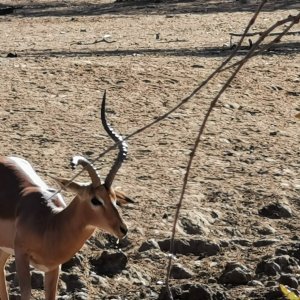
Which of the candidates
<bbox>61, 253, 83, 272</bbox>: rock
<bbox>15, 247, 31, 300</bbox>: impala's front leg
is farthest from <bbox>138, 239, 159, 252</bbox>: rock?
<bbox>15, 247, 31, 300</bbox>: impala's front leg

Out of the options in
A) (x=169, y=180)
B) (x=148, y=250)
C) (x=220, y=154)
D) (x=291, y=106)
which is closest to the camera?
(x=148, y=250)

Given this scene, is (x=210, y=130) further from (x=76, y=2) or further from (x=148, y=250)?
(x=76, y=2)

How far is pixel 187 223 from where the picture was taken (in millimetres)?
7805

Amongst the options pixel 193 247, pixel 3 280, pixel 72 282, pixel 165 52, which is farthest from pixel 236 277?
pixel 165 52

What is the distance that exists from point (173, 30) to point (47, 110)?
6388 mm

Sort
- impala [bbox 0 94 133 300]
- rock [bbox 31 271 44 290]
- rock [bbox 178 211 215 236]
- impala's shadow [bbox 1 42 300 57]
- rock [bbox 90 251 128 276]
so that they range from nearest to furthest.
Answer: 1. impala [bbox 0 94 133 300]
2. rock [bbox 31 271 44 290]
3. rock [bbox 90 251 128 276]
4. rock [bbox 178 211 215 236]
5. impala's shadow [bbox 1 42 300 57]

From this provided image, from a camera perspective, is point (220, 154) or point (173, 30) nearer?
point (220, 154)

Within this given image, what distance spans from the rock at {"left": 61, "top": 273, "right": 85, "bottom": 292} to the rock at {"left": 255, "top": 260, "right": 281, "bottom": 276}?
114cm

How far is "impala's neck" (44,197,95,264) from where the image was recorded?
19.6 feet

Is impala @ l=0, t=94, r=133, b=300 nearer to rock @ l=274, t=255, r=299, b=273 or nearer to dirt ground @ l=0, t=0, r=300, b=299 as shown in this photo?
dirt ground @ l=0, t=0, r=300, b=299

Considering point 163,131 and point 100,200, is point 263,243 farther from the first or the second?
point 163,131

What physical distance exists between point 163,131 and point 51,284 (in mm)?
4144

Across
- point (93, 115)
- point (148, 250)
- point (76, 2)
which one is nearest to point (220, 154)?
point (93, 115)

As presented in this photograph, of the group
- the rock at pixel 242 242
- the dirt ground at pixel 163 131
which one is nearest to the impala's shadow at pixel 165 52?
the dirt ground at pixel 163 131
